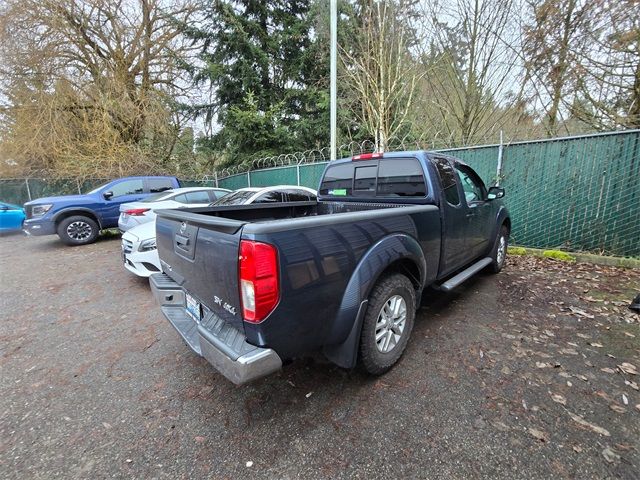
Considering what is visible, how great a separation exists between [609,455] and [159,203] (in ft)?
24.9

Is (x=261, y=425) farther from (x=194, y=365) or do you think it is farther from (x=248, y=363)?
(x=194, y=365)

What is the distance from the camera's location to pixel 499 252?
4707 millimetres

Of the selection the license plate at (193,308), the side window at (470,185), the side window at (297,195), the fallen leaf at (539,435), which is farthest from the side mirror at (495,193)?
the license plate at (193,308)

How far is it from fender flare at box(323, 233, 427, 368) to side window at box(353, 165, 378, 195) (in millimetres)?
1402

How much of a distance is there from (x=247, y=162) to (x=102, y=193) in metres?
5.27

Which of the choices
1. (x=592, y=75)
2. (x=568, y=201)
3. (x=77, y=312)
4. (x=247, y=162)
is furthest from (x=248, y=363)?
(x=247, y=162)

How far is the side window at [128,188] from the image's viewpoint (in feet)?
27.5

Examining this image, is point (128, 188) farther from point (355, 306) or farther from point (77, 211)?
point (355, 306)

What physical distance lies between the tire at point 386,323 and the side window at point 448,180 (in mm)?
1210

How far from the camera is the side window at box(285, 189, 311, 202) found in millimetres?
6391

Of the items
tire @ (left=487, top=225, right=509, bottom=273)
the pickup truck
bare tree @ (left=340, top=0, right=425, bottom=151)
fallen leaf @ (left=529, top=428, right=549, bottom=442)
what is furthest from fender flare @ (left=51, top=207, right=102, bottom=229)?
fallen leaf @ (left=529, top=428, right=549, bottom=442)

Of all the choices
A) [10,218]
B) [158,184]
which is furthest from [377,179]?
[10,218]

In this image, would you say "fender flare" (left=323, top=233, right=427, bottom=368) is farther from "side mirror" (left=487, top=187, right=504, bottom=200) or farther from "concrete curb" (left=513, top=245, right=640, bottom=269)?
"concrete curb" (left=513, top=245, right=640, bottom=269)

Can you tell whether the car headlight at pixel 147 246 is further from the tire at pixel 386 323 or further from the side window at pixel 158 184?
the side window at pixel 158 184
